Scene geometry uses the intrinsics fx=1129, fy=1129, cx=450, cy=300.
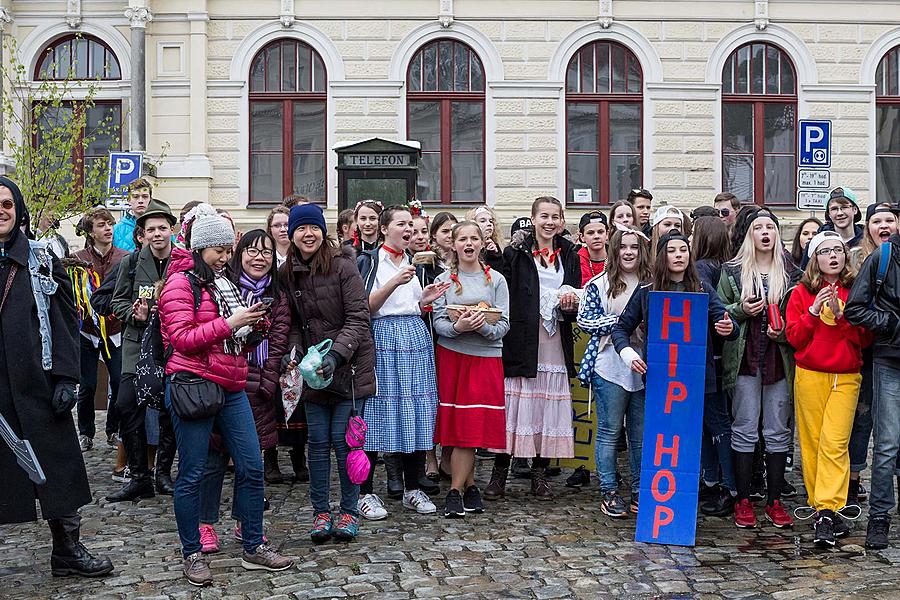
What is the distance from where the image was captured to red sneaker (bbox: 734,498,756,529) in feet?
23.5

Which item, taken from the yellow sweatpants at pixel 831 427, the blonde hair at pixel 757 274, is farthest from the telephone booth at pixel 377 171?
the yellow sweatpants at pixel 831 427

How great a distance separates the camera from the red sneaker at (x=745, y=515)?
718cm

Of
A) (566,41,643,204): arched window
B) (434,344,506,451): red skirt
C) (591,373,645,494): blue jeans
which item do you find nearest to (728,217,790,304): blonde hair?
(591,373,645,494): blue jeans

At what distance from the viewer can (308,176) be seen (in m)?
20.2

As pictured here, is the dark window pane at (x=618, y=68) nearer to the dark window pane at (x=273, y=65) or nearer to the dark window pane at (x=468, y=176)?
the dark window pane at (x=468, y=176)

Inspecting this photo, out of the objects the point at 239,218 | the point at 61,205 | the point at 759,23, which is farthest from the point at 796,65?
the point at 61,205

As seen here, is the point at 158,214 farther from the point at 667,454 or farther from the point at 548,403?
the point at 667,454

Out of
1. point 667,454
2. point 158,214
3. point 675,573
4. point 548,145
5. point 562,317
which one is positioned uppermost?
point 548,145

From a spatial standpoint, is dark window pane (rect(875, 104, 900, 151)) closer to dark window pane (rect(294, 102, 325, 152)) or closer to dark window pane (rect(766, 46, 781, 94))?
dark window pane (rect(766, 46, 781, 94))

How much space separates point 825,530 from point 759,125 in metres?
14.8

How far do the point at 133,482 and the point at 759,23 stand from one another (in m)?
15.3

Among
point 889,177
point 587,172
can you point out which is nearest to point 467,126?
point 587,172

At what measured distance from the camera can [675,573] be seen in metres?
6.15

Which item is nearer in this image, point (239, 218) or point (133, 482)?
point (133, 482)
